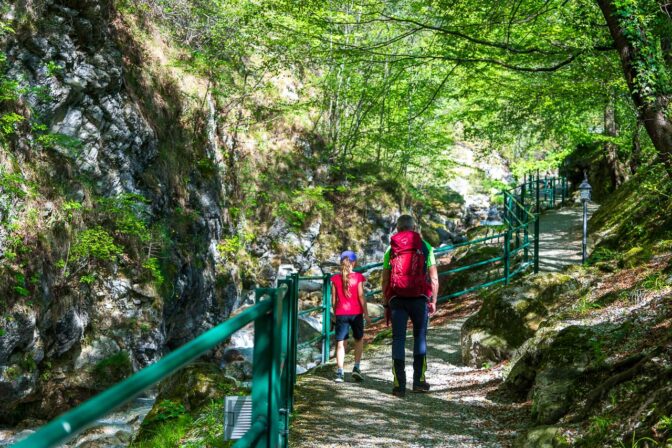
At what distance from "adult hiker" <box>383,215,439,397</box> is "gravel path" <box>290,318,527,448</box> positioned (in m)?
0.46

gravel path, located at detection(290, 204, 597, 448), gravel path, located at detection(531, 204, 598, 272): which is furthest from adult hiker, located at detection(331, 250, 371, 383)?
gravel path, located at detection(531, 204, 598, 272)

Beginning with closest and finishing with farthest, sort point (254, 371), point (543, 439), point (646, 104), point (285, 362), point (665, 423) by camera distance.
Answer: point (254, 371)
point (665, 423)
point (543, 439)
point (285, 362)
point (646, 104)

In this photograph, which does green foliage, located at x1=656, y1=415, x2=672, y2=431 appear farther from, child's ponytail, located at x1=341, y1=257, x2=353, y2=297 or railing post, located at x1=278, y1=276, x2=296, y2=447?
child's ponytail, located at x1=341, y1=257, x2=353, y2=297

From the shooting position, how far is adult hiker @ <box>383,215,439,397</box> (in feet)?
20.5

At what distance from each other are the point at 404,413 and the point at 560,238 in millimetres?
12086

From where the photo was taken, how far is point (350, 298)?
24.0 ft

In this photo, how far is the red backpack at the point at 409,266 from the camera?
246 inches

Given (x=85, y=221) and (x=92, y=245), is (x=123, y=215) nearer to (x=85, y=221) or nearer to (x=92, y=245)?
(x=85, y=221)

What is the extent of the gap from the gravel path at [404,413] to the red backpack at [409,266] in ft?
3.61

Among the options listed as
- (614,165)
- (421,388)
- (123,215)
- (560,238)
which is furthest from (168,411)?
(614,165)

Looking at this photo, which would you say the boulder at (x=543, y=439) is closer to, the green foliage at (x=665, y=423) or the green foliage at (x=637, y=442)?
the green foliage at (x=637, y=442)

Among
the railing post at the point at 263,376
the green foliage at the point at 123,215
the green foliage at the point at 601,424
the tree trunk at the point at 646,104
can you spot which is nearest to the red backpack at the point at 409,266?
the tree trunk at the point at 646,104

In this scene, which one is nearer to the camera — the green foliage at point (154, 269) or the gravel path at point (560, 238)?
the green foliage at point (154, 269)

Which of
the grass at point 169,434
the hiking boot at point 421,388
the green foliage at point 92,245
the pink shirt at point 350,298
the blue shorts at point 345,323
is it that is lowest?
the grass at point 169,434
